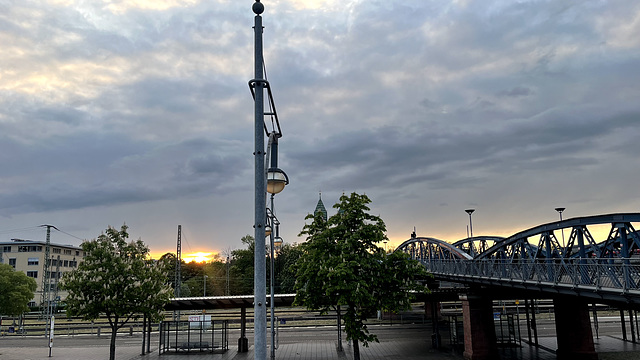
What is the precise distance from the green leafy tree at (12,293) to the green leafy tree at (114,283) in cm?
3418

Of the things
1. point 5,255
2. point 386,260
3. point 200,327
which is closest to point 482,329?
point 386,260

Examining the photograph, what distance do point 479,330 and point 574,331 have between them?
619 centimetres

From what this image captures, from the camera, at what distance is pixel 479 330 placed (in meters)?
30.4

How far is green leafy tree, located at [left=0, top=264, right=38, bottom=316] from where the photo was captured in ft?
174

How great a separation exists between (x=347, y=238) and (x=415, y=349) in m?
14.9

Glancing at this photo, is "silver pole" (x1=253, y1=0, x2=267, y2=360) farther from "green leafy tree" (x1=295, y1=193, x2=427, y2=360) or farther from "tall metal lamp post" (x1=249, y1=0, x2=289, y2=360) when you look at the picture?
"green leafy tree" (x1=295, y1=193, x2=427, y2=360)

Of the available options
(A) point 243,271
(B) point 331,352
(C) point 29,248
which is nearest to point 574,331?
(B) point 331,352

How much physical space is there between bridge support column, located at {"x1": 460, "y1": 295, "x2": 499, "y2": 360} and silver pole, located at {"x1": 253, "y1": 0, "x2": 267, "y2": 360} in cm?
2697

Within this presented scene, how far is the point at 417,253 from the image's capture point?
5647cm

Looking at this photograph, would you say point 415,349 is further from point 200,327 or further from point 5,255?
point 5,255

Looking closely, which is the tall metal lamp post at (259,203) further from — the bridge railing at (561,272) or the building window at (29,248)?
the building window at (29,248)

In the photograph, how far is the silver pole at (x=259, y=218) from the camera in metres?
6.65

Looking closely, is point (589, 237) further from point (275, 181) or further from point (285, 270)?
point (285, 270)

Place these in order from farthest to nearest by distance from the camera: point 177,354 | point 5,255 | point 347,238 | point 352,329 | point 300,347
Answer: point 5,255 < point 300,347 < point 177,354 < point 347,238 < point 352,329
